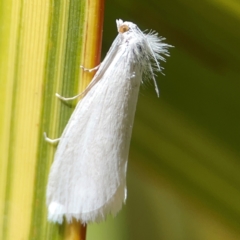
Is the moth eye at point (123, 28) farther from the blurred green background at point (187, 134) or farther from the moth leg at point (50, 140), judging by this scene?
the moth leg at point (50, 140)

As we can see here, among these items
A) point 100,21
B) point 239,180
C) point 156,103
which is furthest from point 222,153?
point 100,21

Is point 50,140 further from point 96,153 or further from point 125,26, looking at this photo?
point 125,26

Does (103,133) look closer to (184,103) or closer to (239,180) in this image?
(184,103)

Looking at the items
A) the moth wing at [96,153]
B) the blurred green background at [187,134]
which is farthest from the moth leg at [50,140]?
the blurred green background at [187,134]


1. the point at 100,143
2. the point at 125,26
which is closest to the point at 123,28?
the point at 125,26

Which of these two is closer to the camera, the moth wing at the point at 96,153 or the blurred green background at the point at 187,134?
the moth wing at the point at 96,153

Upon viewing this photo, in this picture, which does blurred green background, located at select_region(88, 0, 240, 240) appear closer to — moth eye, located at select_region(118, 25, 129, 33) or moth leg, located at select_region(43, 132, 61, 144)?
moth eye, located at select_region(118, 25, 129, 33)

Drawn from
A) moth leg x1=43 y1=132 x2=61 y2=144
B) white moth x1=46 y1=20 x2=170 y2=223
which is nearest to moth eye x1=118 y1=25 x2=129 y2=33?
white moth x1=46 y1=20 x2=170 y2=223
